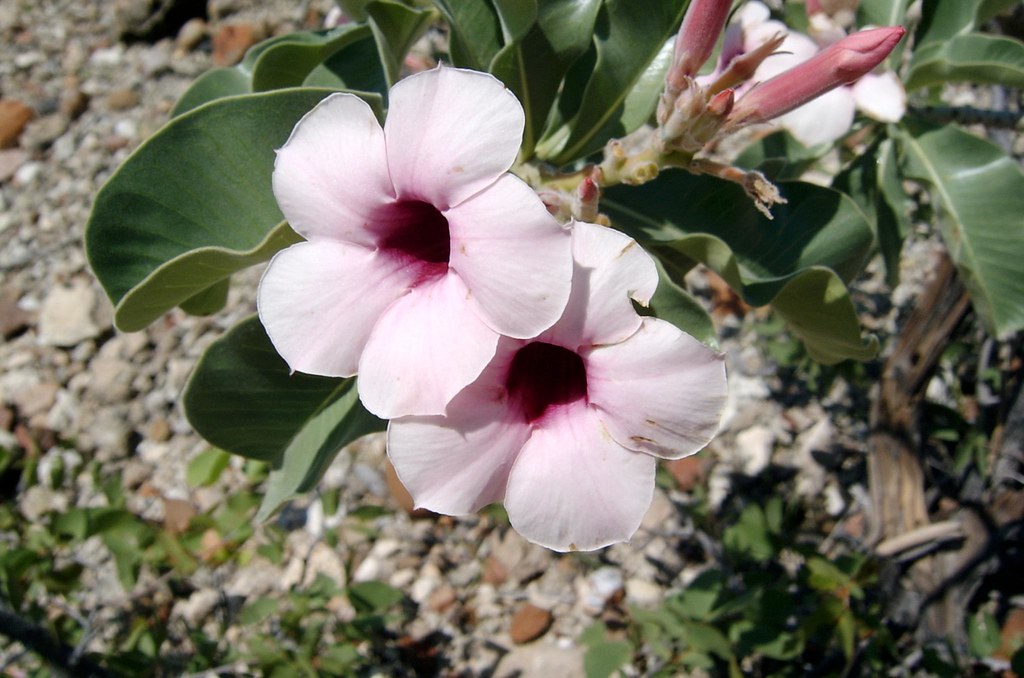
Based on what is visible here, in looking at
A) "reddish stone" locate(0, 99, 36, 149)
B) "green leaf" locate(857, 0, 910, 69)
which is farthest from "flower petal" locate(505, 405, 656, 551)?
"reddish stone" locate(0, 99, 36, 149)

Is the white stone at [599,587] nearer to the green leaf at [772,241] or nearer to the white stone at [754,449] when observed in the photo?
the white stone at [754,449]

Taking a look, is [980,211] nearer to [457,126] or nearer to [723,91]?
[723,91]

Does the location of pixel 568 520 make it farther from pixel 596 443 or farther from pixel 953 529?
pixel 953 529

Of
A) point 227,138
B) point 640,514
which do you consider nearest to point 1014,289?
point 640,514

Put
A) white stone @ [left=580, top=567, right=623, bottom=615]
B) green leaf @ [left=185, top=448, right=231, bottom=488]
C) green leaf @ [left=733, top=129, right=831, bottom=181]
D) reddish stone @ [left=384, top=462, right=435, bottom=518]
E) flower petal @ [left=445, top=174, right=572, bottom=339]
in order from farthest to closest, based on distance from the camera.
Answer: reddish stone @ [left=384, top=462, right=435, bottom=518] < white stone @ [left=580, top=567, right=623, bottom=615] < green leaf @ [left=185, top=448, right=231, bottom=488] < green leaf @ [left=733, top=129, right=831, bottom=181] < flower petal @ [left=445, top=174, right=572, bottom=339]

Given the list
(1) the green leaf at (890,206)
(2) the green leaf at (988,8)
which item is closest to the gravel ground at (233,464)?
(1) the green leaf at (890,206)

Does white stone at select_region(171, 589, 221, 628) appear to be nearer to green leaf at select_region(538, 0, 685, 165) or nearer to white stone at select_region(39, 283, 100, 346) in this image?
white stone at select_region(39, 283, 100, 346)

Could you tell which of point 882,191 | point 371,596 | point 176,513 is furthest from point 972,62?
point 176,513
